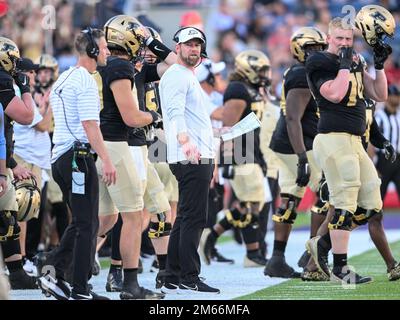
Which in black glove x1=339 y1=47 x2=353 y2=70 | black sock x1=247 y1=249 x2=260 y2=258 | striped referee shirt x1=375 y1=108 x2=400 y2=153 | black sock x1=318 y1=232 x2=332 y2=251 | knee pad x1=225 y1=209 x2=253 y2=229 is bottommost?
black sock x1=247 y1=249 x2=260 y2=258

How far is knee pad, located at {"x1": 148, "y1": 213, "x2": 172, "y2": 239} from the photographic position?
33.1 ft

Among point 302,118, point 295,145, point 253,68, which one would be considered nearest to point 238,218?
point 253,68

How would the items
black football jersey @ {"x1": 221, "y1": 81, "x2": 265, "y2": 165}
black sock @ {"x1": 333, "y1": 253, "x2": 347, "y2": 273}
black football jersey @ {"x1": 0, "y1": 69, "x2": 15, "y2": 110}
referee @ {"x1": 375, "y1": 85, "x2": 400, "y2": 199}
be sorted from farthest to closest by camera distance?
referee @ {"x1": 375, "y1": 85, "x2": 400, "y2": 199}, black football jersey @ {"x1": 221, "y1": 81, "x2": 265, "y2": 165}, black sock @ {"x1": 333, "y1": 253, "x2": 347, "y2": 273}, black football jersey @ {"x1": 0, "y1": 69, "x2": 15, "y2": 110}

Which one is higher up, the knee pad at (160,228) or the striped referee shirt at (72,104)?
the striped referee shirt at (72,104)

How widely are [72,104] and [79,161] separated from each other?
45 cm

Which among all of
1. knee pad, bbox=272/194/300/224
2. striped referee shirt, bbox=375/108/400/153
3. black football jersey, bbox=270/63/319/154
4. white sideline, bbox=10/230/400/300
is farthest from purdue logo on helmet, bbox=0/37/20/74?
striped referee shirt, bbox=375/108/400/153

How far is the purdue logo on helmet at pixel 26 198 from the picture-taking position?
10180mm

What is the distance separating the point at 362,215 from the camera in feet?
32.1

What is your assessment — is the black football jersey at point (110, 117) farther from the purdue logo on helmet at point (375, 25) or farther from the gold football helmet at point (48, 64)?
the gold football helmet at point (48, 64)

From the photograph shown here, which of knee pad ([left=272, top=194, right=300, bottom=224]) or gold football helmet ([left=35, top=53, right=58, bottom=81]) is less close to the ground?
gold football helmet ([left=35, top=53, right=58, bottom=81])

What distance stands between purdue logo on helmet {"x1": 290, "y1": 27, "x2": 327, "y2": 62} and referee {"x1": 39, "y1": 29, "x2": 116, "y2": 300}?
101 inches

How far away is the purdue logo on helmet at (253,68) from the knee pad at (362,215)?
9.48ft

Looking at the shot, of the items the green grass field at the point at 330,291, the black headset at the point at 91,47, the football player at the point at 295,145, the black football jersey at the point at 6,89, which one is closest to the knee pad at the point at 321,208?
the football player at the point at 295,145

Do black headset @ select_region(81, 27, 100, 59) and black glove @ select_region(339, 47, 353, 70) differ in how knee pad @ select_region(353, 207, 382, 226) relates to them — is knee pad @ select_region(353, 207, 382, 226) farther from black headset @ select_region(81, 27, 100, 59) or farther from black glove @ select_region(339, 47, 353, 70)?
black headset @ select_region(81, 27, 100, 59)
